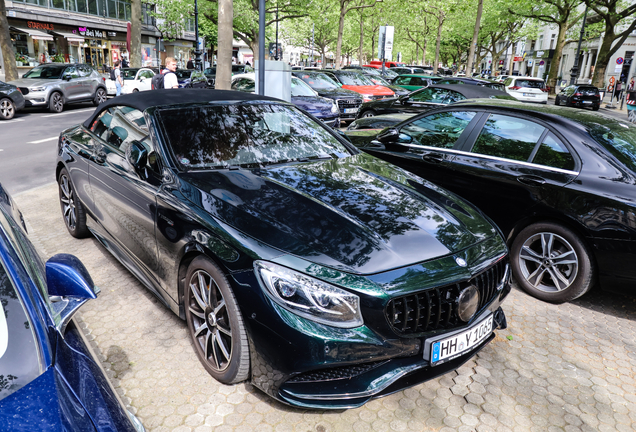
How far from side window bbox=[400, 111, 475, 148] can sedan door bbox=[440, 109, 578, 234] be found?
202 millimetres

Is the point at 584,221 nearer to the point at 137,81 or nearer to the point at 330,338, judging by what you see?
the point at 330,338

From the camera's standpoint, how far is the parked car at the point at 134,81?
2167 cm

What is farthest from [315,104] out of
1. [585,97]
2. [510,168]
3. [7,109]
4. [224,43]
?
[585,97]

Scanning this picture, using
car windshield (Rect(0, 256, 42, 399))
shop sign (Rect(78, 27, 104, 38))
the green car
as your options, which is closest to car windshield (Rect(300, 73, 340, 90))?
the green car

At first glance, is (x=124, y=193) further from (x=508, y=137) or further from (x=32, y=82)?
(x=32, y=82)

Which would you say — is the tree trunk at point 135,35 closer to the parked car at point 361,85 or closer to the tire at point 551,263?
the parked car at point 361,85

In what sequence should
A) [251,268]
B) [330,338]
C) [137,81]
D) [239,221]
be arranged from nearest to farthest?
[330,338], [251,268], [239,221], [137,81]

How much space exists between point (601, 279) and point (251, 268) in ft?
9.96

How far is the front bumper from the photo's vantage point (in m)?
2.36

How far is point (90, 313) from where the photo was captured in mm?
3822

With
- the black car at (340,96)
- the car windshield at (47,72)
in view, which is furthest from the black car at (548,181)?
the car windshield at (47,72)

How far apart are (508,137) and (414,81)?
674 inches

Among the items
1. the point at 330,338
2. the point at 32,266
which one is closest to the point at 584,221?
the point at 330,338

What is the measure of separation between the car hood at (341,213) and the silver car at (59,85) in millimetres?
16760
